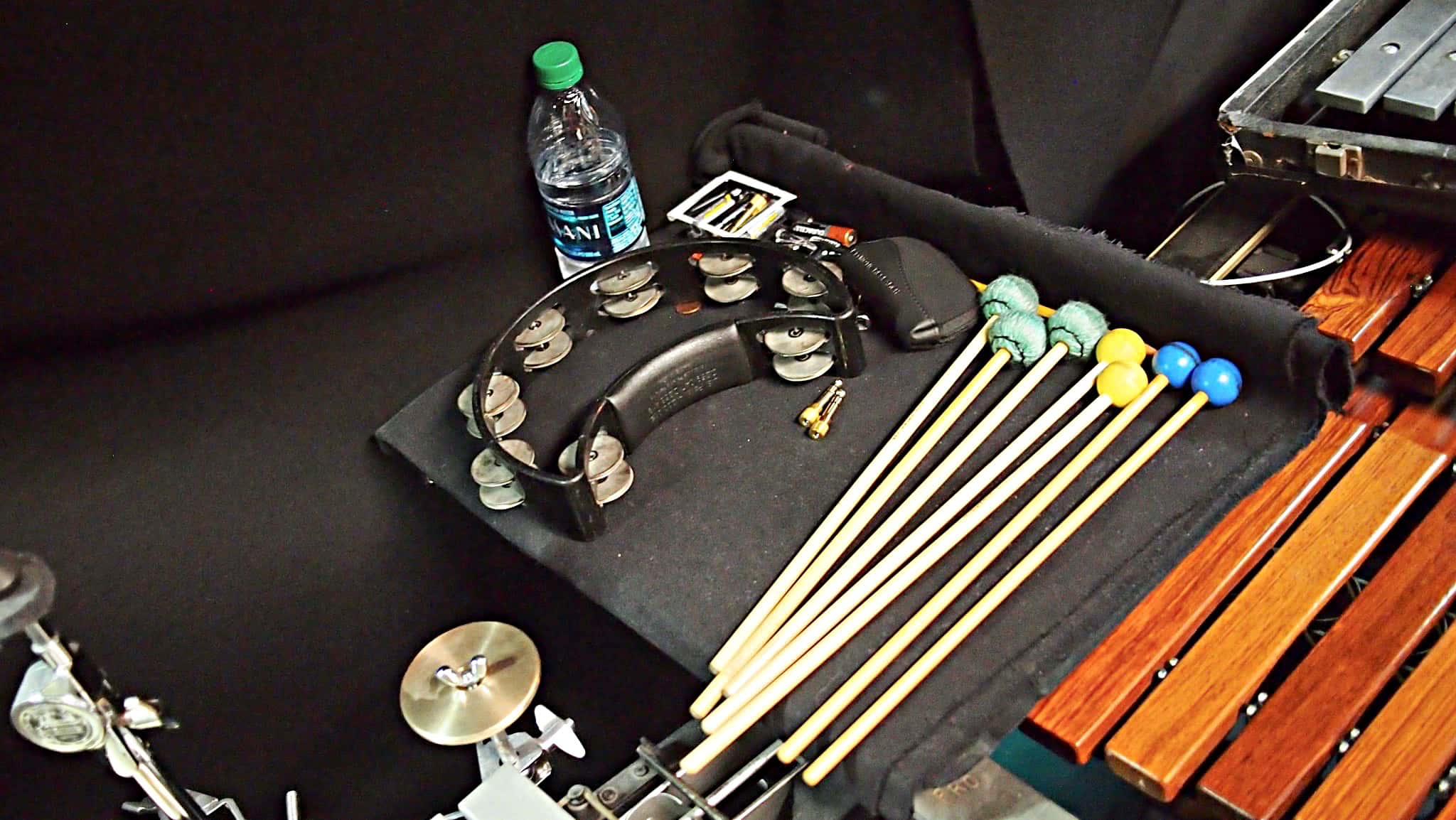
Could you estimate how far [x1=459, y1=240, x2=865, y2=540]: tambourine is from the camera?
136cm

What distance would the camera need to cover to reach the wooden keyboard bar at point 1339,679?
1056 millimetres

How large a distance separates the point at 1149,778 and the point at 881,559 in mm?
311

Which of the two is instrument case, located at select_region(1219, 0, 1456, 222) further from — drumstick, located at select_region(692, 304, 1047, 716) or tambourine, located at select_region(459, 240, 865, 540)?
tambourine, located at select_region(459, 240, 865, 540)

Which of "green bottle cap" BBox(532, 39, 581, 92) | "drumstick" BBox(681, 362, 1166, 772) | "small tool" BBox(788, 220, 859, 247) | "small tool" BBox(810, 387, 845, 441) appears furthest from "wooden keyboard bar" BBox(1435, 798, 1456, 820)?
"green bottle cap" BBox(532, 39, 581, 92)

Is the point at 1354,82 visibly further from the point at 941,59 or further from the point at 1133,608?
the point at 1133,608

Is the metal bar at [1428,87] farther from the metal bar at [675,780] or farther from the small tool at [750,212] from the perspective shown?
the metal bar at [675,780]

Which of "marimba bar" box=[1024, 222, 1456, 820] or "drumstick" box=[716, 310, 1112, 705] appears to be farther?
"drumstick" box=[716, 310, 1112, 705]

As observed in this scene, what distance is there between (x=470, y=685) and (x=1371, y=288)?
40.4 inches

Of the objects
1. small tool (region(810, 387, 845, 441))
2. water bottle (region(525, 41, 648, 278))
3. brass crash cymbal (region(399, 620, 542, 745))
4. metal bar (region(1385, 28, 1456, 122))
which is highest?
metal bar (region(1385, 28, 1456, 122))

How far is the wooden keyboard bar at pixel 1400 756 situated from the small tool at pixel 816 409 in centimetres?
60

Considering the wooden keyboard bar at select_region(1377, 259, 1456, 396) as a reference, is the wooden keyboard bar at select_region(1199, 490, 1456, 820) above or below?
below

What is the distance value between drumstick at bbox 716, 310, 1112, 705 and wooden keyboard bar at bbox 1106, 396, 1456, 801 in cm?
26

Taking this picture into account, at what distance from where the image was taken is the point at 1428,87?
144cm

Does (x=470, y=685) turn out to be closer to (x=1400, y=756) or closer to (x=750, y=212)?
(x=750, y=212)
